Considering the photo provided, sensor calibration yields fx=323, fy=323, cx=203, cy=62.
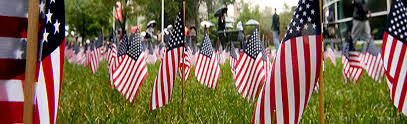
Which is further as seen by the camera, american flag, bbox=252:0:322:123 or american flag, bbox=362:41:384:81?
american flag, bbox=362:41:384:81

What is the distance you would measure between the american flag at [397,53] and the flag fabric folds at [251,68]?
5.02ft

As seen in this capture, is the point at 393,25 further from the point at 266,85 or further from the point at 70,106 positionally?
the point at 70,106

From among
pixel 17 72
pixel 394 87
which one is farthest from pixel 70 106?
pixel 394 87

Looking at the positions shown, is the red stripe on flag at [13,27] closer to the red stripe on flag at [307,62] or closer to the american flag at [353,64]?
the red stripe on flag at [307,62]

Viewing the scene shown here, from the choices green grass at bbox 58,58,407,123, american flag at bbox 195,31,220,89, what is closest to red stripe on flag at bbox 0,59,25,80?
green grass at bbox 58,58,407,123

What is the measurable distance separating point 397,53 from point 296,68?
1470 millimetres

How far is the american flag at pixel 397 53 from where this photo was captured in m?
2.81

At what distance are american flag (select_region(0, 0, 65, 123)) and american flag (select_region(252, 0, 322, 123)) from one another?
4.29 feet

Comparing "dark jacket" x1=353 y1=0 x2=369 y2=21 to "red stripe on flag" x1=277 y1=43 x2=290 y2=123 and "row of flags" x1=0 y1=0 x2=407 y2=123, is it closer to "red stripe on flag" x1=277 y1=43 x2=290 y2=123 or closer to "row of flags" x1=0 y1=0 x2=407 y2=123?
"row of flags" x1=0 y1=0 x2=407 y2=123

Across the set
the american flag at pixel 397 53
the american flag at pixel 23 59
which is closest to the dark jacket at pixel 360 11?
the american flag at pixel 397 53

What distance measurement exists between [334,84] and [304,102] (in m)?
4.81

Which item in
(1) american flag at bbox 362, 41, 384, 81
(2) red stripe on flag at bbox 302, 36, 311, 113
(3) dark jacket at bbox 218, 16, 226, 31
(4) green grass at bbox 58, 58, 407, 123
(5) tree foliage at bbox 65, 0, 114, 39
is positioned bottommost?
(4) green grass at bbox 58, 58, 407, 123

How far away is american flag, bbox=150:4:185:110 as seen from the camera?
3486 mm

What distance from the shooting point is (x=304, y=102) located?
2031mm
